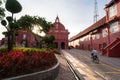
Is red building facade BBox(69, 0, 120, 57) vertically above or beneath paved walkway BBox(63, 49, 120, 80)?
above

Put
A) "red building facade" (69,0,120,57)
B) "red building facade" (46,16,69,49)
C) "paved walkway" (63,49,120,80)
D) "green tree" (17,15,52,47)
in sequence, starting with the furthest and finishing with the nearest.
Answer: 1. "red building facade" (46,16,69,49)
2. "green tree" (17,15,52,47)
3. "red building facade" (69,0,120,57)
4. "paved walkway" (63,49,120,80)

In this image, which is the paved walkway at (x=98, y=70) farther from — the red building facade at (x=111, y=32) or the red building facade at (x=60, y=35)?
the red building facade at (x=60, y=35)

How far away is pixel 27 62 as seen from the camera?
960cm

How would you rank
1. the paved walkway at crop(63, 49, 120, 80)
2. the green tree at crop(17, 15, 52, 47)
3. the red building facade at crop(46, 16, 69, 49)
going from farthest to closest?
the red building facade at crop(46, 16, 69, 49)
the green tree at crop(17, 15, 52, 47)
the paved walkway at crop(63, 49, 120, 80)

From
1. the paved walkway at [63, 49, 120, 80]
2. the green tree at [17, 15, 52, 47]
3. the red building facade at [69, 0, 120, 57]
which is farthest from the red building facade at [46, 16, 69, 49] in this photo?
the paved walkway at [63, 49, 120, 80]

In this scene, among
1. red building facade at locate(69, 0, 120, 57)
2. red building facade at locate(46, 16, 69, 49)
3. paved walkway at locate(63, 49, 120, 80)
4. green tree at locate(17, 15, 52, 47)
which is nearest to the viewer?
paved walkway at locate(63, 49, 120, 80)

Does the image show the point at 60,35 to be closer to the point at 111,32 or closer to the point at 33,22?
the point at 33,22

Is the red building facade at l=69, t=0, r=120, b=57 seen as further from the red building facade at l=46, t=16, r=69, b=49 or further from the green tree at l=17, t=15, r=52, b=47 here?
the red building facade at l=46, t=16, r=69, b=49

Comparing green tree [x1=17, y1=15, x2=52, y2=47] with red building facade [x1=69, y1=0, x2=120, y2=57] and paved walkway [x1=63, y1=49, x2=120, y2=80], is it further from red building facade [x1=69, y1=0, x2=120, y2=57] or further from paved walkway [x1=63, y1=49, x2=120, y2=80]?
paved walkway [x1=63, y1=49, x2=120, y2=80]

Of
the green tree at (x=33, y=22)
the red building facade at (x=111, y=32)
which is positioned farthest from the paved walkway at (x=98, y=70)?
the green tree at (x=33, y=22)

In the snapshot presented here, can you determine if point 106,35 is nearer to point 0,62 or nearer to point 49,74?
point 49,74

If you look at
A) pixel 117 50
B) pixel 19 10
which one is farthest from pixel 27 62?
pixel 117 50

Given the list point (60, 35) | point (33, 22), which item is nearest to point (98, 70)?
point (33, 22)

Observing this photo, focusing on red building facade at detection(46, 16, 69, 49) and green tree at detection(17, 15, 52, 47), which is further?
red building facade at detection(46, 16, 69, 49)
